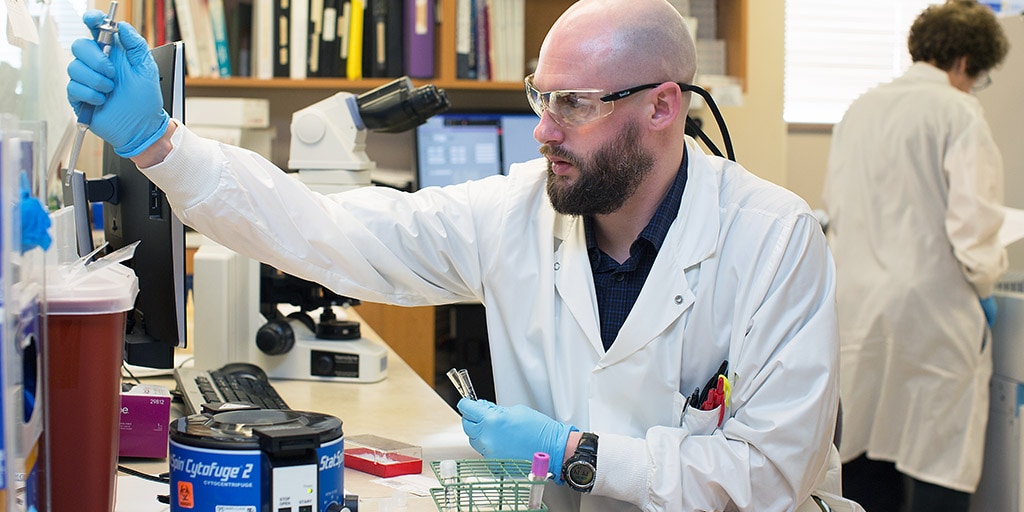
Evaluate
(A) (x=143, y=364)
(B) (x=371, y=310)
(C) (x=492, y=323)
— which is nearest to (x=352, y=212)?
(C) (x=492, y=323)

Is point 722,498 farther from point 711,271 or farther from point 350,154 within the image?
point 350,154

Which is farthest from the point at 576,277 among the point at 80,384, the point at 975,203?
the point at 975,203

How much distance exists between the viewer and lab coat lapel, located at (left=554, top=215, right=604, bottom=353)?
4.29 ft

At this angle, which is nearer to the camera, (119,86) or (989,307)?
(119,86)

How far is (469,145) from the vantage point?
3236mm

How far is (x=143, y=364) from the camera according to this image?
139cm

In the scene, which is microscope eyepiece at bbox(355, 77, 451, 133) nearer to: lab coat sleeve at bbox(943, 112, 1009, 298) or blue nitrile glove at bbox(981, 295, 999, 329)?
lab coat sleeve at bbox(943, 112, 1009, 298)

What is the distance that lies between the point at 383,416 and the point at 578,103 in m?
0.56

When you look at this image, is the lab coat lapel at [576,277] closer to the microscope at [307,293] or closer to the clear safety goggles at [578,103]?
the clear safety goggles at [578,103]

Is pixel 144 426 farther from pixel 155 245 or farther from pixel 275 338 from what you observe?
pixel 275 338

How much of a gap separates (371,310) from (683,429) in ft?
5.74

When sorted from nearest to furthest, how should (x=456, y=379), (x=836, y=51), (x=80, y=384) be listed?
1. (x=80, y=384)
2. (x=456, y=379)
3. (x=836, y=51)

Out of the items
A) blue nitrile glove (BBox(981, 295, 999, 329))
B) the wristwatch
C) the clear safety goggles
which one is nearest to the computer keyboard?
the wristwatch

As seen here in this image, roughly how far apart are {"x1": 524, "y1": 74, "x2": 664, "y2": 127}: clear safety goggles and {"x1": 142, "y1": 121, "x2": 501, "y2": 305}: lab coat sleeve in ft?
0.55
